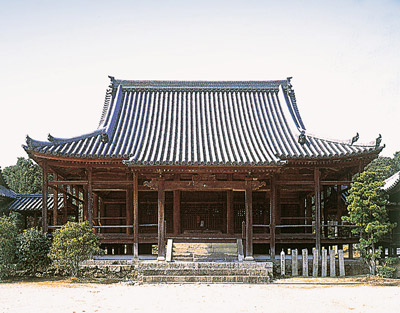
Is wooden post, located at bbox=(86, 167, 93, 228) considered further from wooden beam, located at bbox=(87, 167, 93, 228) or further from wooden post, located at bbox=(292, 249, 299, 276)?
wooden post, located at bbox=(292, 249, 299, 276)

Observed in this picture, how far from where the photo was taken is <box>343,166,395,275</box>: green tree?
19.3 m

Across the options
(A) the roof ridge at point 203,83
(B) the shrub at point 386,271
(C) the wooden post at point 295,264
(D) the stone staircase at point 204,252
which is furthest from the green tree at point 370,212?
(A) the roof ridge at point 203,83

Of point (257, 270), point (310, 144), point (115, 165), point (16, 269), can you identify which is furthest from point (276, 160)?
point (16, 269)

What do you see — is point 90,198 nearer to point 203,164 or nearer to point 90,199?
point 90,199

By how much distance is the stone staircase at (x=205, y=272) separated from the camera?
1809 centimetres

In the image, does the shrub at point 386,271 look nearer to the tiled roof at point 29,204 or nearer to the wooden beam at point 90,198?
the wooden beam at point 90,198

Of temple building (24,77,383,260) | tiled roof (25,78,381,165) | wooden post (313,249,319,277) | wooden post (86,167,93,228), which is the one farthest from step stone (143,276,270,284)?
tiled roof (25,78,381,165)

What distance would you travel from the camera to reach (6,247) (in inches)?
754

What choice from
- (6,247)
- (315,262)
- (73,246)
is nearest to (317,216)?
(315,262)

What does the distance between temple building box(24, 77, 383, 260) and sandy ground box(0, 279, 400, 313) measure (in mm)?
4223

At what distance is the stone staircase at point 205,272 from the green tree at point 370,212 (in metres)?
4.02

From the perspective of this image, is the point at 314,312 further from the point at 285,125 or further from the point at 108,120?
the point at 108,120

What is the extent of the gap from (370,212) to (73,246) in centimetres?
1140

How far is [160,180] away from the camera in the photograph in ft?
69.8
